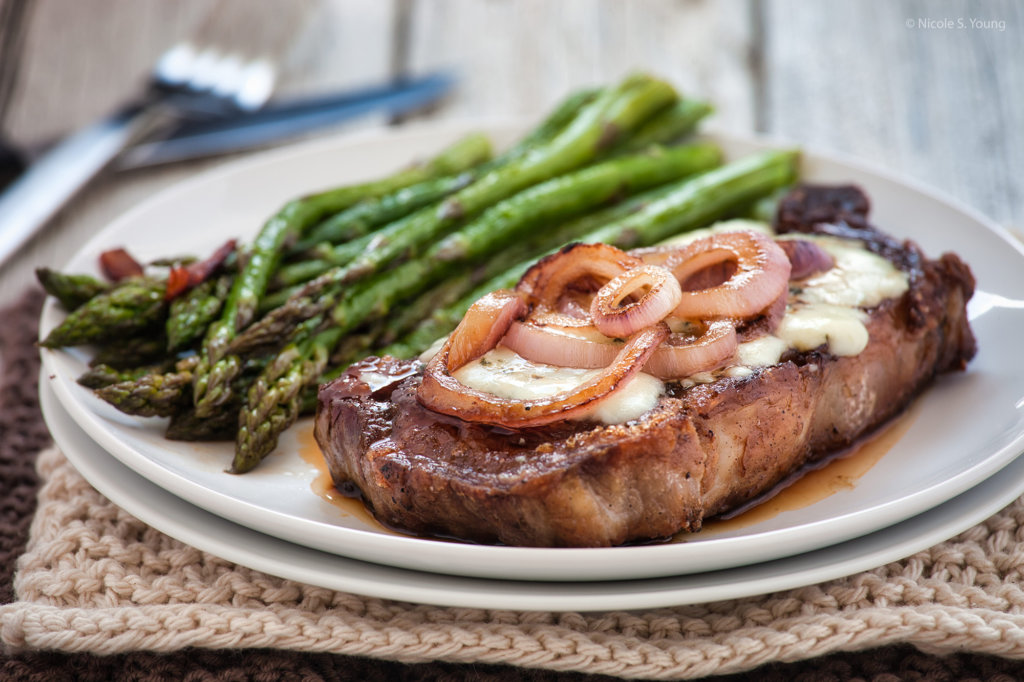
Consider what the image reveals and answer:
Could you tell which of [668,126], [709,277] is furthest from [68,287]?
[668,126]

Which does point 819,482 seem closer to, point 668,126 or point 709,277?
point 709,277

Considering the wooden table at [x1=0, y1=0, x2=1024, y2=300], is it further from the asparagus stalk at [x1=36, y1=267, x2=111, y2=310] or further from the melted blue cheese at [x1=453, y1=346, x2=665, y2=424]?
the melted blue cheese at [x1=453, y1=346, x2=665, y2=424]

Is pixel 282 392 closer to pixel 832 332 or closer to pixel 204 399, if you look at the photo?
pixel 204 399

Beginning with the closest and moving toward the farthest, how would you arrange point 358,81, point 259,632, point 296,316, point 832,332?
point 259,632, point 832,332, point 296,316, point 358,81

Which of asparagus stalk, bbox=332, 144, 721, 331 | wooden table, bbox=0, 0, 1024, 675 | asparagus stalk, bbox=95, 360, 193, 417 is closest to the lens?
asparagus stalk, bbox=95, 360, 193, 417

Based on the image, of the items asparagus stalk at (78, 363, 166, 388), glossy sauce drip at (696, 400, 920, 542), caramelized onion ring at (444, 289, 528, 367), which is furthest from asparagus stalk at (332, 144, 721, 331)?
glossy sauce drip at (696, 400, 920, 542)

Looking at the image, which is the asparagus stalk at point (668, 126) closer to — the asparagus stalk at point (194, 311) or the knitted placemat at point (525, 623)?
the asparagus stalk at point (194, 311)

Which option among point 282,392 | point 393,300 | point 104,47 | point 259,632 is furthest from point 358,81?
point 259,632
